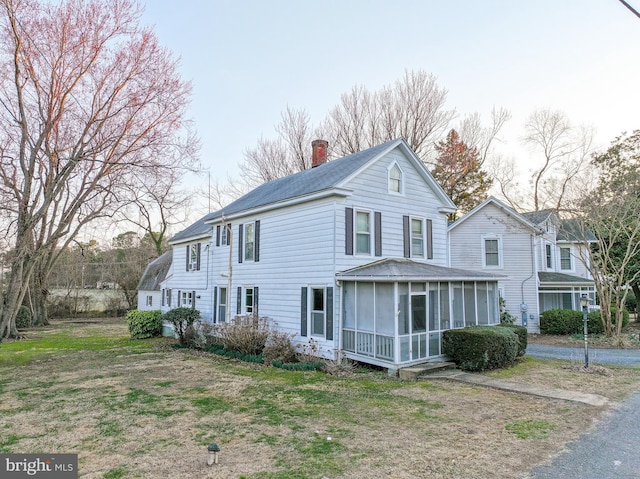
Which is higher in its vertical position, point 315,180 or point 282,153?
point 282,153

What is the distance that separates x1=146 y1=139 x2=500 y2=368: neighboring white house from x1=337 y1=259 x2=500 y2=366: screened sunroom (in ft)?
0.10

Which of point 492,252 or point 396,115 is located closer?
point 492,252

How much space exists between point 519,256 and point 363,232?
11418 mm

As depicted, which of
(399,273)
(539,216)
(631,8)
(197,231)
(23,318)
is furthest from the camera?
(23,318)

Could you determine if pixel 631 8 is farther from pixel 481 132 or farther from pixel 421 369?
pixel 481 132

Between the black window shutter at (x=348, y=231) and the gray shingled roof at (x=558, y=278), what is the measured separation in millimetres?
13235

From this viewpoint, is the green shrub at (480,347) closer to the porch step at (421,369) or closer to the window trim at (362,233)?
the porch step at (421,369)

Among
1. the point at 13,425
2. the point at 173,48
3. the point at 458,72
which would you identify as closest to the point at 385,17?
the point at 458,72

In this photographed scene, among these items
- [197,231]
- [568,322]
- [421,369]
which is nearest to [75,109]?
[197,231]

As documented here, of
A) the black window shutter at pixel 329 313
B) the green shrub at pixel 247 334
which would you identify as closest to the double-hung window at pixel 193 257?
the green shrub at pixel 247 334

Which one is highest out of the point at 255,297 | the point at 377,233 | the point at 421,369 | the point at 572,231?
the point at 572,231

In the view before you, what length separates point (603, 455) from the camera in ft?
18.0

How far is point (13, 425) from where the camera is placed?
6.91 metres

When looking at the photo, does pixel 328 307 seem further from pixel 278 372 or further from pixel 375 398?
pixel 375 398
